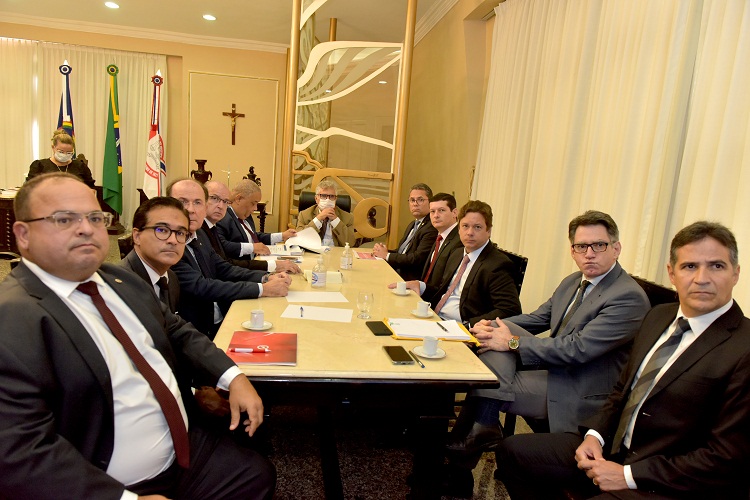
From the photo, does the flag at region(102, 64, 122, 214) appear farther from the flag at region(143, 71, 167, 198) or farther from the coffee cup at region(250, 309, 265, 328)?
the coffee cup at region(250, 309, 265, 328)

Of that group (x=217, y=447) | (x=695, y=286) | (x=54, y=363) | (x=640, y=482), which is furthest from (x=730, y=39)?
(x=54, y=363)

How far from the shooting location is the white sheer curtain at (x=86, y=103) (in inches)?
301

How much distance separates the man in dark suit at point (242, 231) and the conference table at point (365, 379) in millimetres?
2028

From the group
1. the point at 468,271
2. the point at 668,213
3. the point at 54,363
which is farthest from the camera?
the point at 468,271

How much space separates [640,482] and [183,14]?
7520mm

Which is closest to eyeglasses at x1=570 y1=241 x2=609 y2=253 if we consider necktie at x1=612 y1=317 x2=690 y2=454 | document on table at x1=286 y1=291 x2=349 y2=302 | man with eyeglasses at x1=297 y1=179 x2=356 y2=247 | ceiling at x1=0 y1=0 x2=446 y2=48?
necktie at x1=612 y1=317 x2=690 y2=454

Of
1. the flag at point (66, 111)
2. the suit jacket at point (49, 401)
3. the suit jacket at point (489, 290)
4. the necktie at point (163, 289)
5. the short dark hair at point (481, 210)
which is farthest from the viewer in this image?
the flag at point (66, 111)

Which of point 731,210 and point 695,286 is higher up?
point 731,210

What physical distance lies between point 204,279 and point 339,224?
2.48m

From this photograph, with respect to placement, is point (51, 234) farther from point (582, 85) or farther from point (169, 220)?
point (582, 85)

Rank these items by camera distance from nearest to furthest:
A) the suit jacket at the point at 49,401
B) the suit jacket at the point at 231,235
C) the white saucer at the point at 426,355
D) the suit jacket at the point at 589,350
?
1. the suit jacket at the point at 49,401
2. the white saucer at the point at 426,355
3. the suit jacket at the point at 589,350
4. the suit jacket at the point at 231,235

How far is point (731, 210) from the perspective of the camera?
2191 millimetres

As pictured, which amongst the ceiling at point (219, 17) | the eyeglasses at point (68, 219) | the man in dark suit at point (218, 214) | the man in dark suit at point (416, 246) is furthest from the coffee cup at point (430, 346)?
the ceiling at point (219, 17)

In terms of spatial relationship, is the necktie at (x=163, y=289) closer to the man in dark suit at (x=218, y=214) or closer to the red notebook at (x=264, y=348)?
the red notebook at (x=264, y=348)
